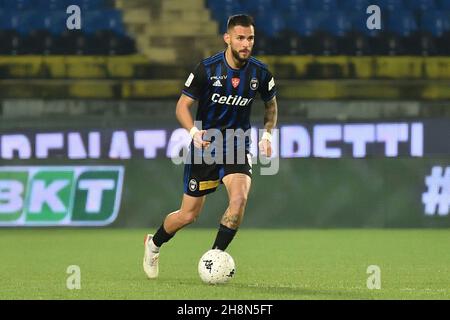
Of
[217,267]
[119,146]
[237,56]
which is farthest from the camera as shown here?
[119,146]

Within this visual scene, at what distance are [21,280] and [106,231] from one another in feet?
19.1

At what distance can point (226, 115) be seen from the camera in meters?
8.11

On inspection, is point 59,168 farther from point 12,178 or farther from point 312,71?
point 312,71

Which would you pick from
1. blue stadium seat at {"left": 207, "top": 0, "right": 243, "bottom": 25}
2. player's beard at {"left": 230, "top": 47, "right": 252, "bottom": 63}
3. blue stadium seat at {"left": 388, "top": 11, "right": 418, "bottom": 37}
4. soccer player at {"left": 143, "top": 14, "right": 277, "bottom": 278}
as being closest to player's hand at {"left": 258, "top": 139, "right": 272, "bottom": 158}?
soccer player at {"left": 143, "top": 14, "right": 277, "bottom": 278}

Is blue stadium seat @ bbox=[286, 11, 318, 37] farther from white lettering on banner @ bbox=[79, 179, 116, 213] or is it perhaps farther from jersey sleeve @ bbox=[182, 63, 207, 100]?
jersey sleeve @ bbox=[182, 63, 207, 100]

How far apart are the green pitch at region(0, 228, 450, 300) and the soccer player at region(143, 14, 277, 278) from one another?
23.0 inches

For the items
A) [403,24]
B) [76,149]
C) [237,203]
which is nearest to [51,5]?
[76,149]

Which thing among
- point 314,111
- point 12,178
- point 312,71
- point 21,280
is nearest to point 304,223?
point 314,111

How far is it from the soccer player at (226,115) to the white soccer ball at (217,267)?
0.12 metres

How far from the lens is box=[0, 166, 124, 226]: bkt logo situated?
14117 mm

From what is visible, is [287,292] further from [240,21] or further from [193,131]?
[240,21]

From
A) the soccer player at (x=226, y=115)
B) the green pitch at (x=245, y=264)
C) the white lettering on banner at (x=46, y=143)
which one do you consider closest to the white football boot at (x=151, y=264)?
the green pitch at (x=245, y=264)

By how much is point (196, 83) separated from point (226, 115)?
32 cm

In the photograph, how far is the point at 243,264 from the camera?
9.95 meters
